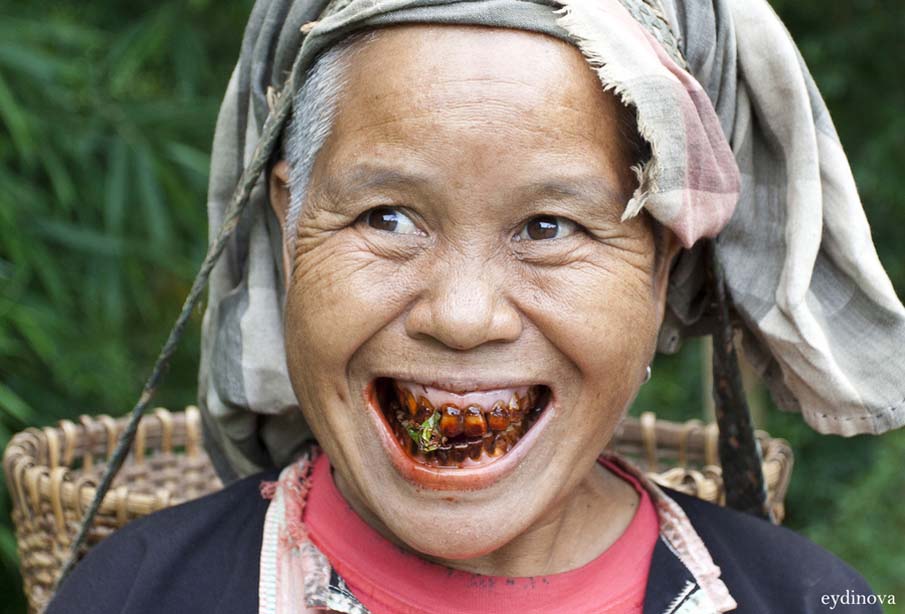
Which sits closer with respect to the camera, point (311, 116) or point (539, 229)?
point (539, 229)

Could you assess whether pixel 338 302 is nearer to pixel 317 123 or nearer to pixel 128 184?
pixel 317 123

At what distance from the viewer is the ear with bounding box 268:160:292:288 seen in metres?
1.75

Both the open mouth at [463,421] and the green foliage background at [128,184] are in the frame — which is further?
the green foliage background at [128,184]

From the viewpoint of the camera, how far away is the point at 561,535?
5.87 feet

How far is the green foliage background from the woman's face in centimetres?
144

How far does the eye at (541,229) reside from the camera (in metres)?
1.54

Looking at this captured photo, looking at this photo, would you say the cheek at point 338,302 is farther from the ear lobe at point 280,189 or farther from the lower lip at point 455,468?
the ear lobe at point 280,189

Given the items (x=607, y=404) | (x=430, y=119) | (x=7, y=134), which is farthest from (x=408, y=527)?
(x=7, y=134)

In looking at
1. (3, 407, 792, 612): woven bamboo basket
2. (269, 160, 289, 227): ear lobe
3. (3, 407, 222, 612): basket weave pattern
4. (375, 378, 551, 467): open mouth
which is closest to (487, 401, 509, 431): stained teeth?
(375, 378, 551, 467): open mouth

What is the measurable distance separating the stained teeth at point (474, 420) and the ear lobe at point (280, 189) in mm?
468

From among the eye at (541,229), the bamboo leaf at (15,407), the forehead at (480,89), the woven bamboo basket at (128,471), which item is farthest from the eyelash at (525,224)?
the bamboo leaf at (15,407)

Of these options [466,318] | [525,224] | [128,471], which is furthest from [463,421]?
[128,471]

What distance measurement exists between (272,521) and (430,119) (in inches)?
27.8

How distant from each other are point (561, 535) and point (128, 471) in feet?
3.52
